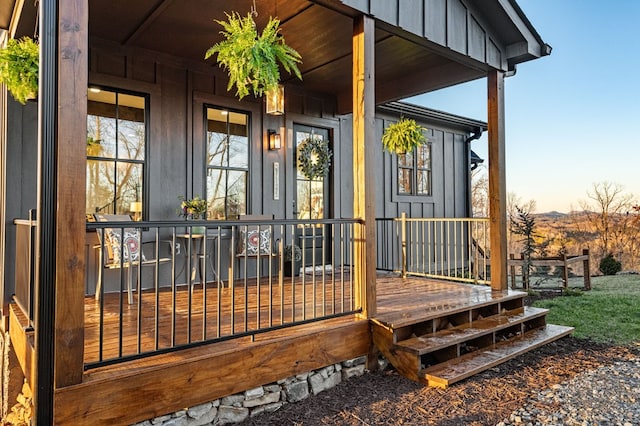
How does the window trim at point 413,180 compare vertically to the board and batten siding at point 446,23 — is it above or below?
below

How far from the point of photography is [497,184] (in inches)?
194

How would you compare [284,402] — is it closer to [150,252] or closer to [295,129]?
[150,252]

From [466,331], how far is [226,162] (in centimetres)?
353

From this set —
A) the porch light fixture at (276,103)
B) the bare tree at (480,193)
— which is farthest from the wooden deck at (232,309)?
the bare tree at (480,193)

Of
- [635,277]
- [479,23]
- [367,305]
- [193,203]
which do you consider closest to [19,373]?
[193,203]

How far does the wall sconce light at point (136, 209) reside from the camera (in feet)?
15.5

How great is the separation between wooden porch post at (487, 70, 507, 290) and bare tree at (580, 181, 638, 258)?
894 cm

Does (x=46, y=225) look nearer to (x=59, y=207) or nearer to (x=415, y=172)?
(x=59, y=207)

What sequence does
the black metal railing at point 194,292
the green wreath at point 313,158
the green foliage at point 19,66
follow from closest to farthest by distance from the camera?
the black metal railing at point 194,292, the green foliage at point 19,66, the green wreath at point 313,158

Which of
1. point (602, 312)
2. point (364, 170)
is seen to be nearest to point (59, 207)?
point (364, 170)

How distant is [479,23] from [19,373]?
5718 mm

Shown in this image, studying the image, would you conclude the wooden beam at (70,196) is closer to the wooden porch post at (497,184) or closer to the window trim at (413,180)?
the wooden porch post at (497,184)

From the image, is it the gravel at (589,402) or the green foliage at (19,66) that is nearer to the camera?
the gravel at (589,402)

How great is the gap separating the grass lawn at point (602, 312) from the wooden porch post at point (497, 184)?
974 millimetres
